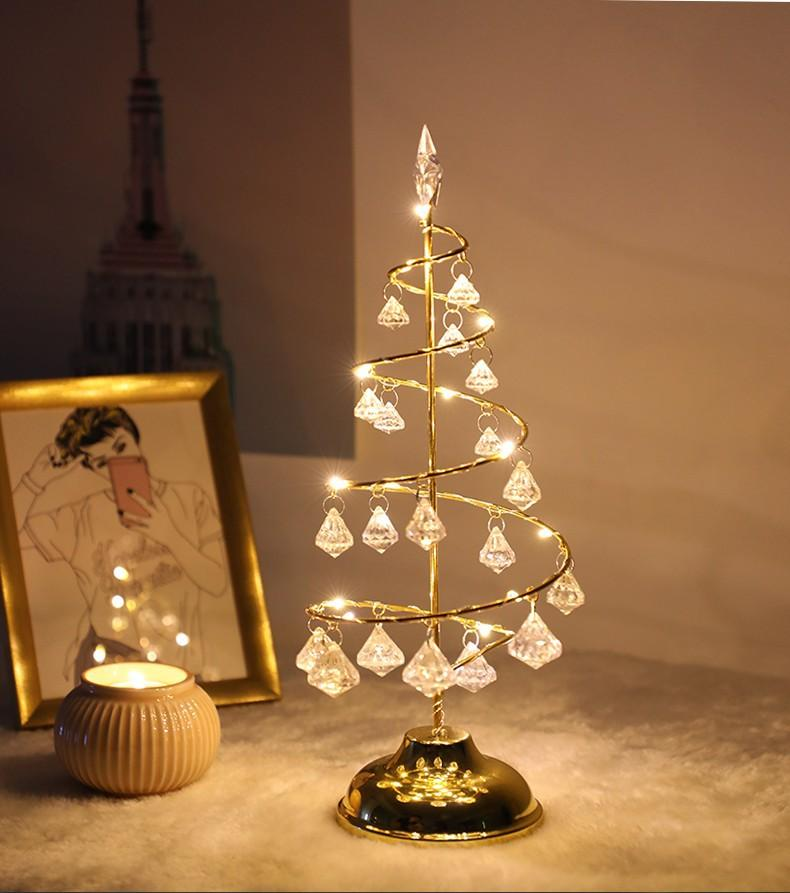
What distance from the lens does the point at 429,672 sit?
1.21 m

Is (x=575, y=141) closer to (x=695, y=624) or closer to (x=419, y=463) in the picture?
(x=419, y=463)

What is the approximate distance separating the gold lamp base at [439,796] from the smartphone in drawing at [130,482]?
506 millimetres

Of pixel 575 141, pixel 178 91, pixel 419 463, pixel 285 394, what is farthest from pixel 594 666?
pixel 178 91

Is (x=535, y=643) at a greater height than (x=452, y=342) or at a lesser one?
lesser

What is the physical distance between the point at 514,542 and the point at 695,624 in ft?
0.83

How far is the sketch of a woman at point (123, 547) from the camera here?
1.64 m

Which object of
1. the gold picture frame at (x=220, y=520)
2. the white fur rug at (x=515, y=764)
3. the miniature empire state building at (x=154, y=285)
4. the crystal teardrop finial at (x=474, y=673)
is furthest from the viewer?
the miniature empire state building at (x=154, y=285)

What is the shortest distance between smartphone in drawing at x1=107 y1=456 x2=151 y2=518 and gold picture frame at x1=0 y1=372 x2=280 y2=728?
0.07 m

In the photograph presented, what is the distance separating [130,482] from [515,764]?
1.93ft

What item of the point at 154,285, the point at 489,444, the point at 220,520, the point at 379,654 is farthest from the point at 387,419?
the point at 154,285

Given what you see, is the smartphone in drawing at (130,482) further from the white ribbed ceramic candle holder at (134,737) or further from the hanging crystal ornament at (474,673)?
the hanging crystal ornament at (474,673)

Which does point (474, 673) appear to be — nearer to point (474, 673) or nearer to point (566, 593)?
point (474, 673)

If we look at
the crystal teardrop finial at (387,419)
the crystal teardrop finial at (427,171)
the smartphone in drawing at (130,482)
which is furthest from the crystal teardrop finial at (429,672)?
the smartphone in drawing at (130,482)

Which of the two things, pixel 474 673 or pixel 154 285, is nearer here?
pixel 474 673
